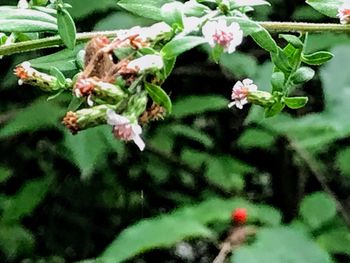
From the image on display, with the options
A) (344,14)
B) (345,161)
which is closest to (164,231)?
(345,161)

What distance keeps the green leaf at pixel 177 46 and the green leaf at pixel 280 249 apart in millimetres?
611

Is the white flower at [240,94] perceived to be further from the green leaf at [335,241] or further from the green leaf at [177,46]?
the green leaf at [335,241]

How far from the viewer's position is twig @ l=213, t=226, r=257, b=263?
1.27 m

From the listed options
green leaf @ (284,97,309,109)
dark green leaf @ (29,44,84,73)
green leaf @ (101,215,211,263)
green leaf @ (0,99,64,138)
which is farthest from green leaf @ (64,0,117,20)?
green leaf @ (284,97,309,109)

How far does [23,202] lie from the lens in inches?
66.0

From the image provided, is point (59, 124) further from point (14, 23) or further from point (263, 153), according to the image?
point (14, 23)

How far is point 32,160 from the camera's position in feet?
5.90

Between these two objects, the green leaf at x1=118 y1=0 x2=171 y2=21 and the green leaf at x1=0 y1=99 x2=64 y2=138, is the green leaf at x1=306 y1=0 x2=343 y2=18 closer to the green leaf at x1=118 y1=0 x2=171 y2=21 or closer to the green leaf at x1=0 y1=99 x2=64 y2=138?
the green leaf at x1=118 y1=0 x2=171 y2=21

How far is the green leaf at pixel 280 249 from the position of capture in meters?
1.21

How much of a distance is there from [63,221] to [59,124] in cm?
46

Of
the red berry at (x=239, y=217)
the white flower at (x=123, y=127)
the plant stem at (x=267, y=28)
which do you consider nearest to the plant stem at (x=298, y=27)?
the plant stem at (x=267, y=28)

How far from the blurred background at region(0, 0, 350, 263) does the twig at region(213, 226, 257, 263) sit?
0.7 inches

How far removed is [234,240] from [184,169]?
50cm

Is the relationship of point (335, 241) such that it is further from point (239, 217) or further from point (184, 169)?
point (184, 169)
